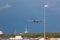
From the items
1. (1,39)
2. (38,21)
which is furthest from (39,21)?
(1,39)

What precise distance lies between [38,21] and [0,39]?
35.5m

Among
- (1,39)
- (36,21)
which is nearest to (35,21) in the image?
(36,21)

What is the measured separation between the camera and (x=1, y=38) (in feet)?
118

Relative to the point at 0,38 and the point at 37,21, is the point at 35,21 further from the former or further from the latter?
the point at 0,38

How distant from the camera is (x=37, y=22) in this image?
70875 millimetres

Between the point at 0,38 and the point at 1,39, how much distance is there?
0.78m

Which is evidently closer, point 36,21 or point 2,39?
point 2,39

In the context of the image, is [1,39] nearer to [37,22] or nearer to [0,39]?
[0,39]

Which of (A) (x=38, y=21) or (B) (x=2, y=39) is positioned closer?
(B) (x=2, y=39)

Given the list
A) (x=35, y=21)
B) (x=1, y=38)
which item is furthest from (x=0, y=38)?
(x=35, y=21)

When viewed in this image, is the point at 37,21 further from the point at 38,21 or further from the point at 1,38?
the point at 1,38

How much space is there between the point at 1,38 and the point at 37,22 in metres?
35.6

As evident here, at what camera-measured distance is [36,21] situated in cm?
6988

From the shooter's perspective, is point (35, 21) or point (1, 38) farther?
point (35, 21)
